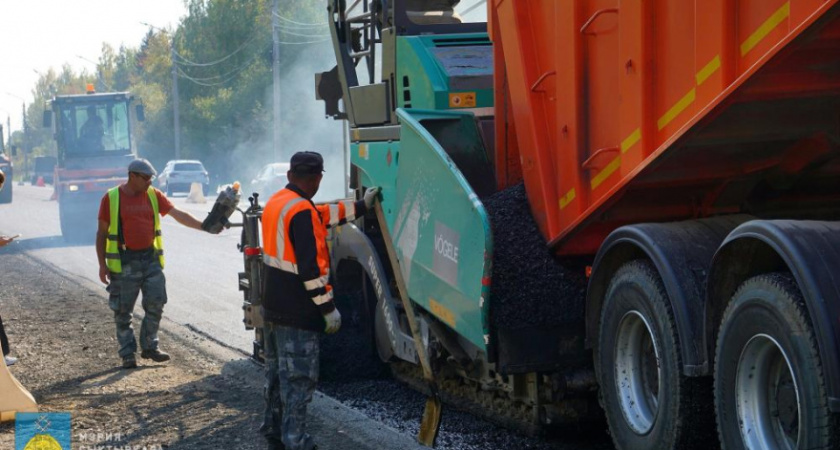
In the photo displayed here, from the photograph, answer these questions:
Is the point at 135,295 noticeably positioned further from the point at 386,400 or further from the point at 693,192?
the point at 693,192

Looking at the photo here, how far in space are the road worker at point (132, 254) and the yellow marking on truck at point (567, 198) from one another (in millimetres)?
4412

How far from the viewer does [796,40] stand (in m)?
3.55

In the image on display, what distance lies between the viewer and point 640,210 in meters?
5.26

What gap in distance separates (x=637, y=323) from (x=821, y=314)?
4.89ft

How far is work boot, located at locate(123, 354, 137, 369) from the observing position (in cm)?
905

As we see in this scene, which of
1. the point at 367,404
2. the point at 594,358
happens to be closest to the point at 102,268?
the point at 367,404

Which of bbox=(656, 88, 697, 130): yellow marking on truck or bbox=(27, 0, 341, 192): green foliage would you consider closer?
bbox=(656, 88, 697, 130): yellow marking on truck

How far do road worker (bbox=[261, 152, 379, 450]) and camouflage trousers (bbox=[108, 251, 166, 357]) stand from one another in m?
3.37

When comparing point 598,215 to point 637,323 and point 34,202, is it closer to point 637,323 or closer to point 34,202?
point 637,323

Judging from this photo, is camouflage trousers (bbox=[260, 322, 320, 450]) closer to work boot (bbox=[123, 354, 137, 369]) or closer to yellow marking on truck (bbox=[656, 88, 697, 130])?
yellow marking on truck (bbox=[656, 88, 697, 130])

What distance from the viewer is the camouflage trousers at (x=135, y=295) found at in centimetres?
919

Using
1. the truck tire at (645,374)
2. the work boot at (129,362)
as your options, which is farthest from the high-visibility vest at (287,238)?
the work boot at (129,362)


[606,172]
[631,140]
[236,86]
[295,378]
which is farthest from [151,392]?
[236,86]

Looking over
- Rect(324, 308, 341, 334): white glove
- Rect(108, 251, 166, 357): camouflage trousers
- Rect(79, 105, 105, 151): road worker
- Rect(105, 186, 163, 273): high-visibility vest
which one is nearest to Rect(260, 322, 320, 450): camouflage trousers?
Rect(324, 308, 341, 334): white glove
